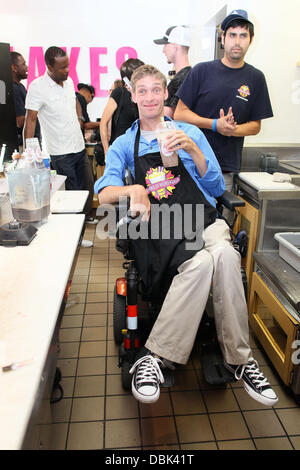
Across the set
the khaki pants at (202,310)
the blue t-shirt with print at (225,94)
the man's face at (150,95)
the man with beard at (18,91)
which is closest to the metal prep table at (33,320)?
the khaki pants at (202,310)

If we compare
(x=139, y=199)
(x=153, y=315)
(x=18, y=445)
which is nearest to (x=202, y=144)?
(x=139, y=199)

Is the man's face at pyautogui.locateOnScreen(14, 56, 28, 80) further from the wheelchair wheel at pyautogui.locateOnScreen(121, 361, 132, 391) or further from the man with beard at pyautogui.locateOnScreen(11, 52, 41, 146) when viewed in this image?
the wheelchair wheel at pyautogui.locateOnScreen(121, 361, 132, 391)

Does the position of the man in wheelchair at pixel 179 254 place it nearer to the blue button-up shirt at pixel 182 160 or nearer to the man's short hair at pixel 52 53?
the blue button-up shirt at pixel 182 160

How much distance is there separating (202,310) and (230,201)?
1.96 feet

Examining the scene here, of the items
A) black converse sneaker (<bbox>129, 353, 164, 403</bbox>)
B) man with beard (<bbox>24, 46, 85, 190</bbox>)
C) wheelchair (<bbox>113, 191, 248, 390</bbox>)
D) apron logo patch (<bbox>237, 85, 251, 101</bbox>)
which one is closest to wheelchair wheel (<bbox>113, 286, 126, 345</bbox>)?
wheelchair (<bbox>113, 191, 248, 390</bbox>)

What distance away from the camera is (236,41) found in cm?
226

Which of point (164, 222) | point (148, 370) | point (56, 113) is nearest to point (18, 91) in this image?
point (56, 113)

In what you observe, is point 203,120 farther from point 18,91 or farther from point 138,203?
point 18,91

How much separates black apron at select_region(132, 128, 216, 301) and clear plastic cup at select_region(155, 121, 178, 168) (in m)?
0.15

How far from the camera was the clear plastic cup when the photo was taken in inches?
61.1

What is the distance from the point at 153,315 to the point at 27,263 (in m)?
0.86

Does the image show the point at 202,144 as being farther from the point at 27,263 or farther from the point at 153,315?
the point at 27,263

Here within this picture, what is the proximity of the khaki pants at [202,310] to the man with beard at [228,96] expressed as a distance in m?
1.08

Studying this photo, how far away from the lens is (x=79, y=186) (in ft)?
12.3
